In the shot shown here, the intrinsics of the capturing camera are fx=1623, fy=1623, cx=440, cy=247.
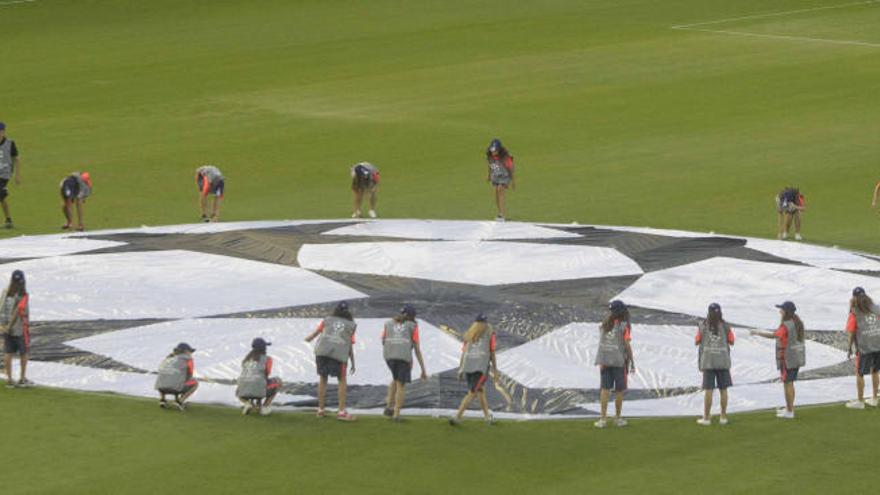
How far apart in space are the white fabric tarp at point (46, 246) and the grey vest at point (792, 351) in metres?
14.8

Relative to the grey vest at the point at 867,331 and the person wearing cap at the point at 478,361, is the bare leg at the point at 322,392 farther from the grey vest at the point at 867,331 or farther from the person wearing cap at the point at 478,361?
the grey vest at the point at 867,331

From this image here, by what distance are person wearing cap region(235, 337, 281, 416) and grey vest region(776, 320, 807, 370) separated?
7.50m

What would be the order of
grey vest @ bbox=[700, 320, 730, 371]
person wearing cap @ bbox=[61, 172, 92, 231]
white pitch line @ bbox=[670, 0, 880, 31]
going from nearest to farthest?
grey vest @ bbox=[700, 320, 730, 371]
person wearing cap @ bbox=[61, 172, 92, 231]
white pitch line @ bbox=[670, 0, 880, 31]

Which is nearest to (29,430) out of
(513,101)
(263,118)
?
(263,118)

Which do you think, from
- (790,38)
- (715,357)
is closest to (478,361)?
(715,357)

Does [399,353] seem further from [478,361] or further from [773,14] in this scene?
[773,14]

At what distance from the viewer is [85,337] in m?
27.2

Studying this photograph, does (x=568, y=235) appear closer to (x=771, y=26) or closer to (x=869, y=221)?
(x=869, y=221)

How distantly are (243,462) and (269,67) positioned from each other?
44.1 metres

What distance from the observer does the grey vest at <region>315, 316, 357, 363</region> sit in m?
23.8

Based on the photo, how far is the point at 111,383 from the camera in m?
25.2

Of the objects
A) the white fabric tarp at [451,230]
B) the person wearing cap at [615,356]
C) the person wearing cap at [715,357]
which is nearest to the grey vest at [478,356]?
the person wearing cap at [615,356]

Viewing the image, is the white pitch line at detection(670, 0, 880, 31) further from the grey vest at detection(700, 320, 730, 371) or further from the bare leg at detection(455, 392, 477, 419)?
the bare leg at detection(455, 392, 477, 419)

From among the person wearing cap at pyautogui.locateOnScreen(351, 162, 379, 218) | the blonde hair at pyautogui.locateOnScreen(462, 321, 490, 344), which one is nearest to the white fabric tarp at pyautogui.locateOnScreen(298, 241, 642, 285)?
the person wearing cap at pyautogui.locateOnScreen(351, 162, 379, 218)
